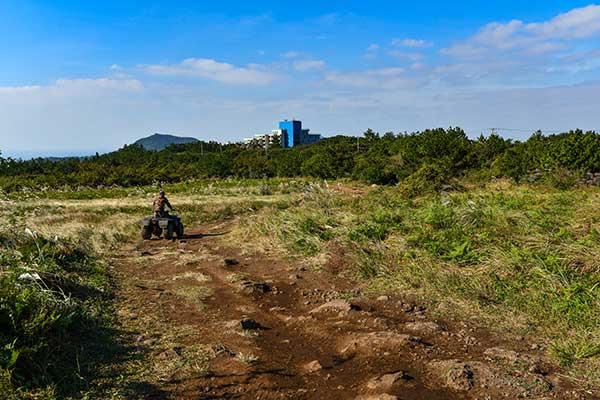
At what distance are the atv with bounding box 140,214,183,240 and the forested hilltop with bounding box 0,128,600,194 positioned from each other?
4489 millimetres

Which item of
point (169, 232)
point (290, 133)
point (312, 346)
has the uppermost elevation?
point (290, 133)

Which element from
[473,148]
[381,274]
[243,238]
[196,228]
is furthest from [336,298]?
[473,148]

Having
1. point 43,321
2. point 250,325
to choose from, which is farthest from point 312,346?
point 43,321

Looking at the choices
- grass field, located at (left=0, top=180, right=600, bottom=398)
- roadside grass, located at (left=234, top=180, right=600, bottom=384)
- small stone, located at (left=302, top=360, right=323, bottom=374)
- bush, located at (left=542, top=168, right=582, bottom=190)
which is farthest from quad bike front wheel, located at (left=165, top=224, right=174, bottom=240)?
bush, located at (left=542, top=168, right=582, bottom=190)

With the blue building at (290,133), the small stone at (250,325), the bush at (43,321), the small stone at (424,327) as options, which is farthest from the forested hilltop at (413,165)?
the blue building at (290,133)

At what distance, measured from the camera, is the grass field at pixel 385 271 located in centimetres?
473

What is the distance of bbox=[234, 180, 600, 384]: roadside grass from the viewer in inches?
223

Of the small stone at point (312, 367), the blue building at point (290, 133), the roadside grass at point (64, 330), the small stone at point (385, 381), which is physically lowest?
the small stone at point (312, 367)

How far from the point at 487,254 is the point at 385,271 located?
5.65ft

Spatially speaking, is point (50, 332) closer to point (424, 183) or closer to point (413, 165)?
point (424, 183)

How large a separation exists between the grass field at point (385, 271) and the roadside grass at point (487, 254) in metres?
0.02

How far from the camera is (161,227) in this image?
12.9m

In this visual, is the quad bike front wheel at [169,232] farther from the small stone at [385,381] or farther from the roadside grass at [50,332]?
the small stone at [385,381]

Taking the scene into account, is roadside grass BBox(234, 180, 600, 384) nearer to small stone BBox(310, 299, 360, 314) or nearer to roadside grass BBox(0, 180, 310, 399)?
small stone BBox(310, 299, 360, 314)
